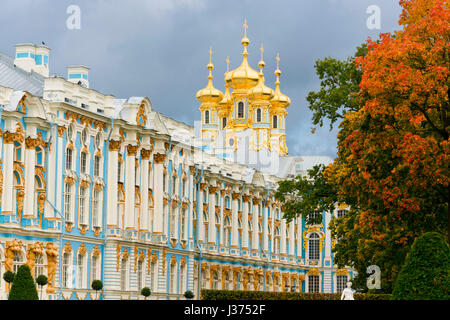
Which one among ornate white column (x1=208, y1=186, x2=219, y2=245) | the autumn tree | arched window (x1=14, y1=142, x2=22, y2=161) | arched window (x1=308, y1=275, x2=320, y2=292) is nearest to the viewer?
the autumn tree

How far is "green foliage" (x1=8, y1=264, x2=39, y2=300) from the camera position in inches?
1209

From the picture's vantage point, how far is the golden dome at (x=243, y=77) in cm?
10338

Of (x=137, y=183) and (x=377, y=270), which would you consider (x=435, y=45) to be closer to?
(x=377, y=270)

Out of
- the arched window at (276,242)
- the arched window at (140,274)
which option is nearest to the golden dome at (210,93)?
the arched window at (276,242)

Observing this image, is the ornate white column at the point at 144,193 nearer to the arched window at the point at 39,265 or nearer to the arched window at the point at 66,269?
the arched window at the point at 66,269

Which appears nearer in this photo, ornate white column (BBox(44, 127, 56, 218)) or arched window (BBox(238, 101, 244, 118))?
ornate white column (BBox(44, 127, 56, 218))

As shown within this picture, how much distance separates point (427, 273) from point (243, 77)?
78522 millimetres

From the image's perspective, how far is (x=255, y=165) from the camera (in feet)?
308

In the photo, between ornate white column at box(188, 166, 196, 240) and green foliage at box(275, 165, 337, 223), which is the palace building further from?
green foliage at box(275, 165, 337, 223)

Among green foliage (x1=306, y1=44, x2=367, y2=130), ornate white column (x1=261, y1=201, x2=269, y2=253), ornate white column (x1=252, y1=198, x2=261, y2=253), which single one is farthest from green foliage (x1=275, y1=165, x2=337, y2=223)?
ornate white column (x1=261, y1=201, x2=269, y2=253)

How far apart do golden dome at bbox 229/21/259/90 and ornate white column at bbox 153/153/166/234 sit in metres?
44.3

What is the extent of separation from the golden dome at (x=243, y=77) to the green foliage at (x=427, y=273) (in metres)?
77.9

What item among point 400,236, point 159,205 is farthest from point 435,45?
point 159,205

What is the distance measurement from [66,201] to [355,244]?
13417 mm
